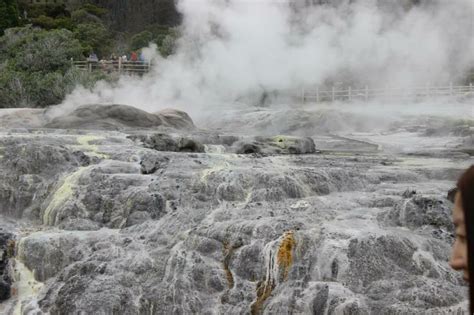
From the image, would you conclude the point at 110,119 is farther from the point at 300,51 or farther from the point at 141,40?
the point at 141,40

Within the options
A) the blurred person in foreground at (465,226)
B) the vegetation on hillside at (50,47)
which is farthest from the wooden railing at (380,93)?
the blurred person in foreground at (465,226)

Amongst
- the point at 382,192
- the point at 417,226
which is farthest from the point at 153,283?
the point at 382,192

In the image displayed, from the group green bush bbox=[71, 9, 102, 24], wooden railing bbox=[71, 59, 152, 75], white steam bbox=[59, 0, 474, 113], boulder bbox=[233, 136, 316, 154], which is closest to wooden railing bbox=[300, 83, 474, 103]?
white steam bbox=[59, 0, 474, 113]

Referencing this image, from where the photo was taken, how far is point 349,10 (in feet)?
74.0

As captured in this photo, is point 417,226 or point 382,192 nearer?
point 417,226

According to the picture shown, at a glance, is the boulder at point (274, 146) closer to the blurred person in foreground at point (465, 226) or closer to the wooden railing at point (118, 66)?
the blurred person in foreground at point (465, 226)

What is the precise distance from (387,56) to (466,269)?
22.3 meters

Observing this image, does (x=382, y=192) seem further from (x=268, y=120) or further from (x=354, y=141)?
(x=268, y=120)

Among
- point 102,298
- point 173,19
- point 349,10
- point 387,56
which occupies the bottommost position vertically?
point 102,298

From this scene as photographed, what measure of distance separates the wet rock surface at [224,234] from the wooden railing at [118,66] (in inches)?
585

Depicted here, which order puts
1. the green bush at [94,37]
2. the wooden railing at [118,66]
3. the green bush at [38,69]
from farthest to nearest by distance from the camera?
the green bush at [94,37], the wooden railing at [118,66], the green bush at [38,69]

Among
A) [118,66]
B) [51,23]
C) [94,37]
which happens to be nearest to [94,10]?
[51,23]

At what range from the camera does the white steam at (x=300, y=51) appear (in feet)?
69.2

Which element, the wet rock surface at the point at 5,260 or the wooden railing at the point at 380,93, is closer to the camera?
the wet rock surface at the point at 5,260
